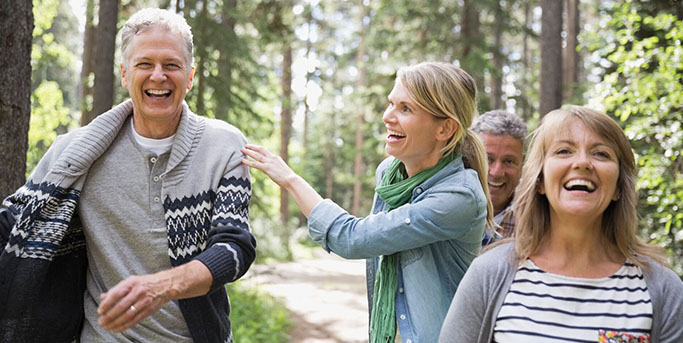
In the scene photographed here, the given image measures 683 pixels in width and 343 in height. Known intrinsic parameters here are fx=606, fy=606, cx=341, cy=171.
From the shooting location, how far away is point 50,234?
2.43 m

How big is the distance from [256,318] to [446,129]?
296 inches

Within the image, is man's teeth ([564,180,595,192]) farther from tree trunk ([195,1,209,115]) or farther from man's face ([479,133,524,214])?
tree trunk ([195,1,209,115])

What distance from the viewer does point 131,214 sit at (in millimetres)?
2506

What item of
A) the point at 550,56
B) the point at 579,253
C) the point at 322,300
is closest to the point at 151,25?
the point at 579,253

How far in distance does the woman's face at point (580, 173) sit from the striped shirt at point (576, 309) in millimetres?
238

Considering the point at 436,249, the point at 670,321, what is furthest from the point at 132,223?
the point at 670,321

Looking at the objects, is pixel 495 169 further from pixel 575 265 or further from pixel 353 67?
pixel 353 67

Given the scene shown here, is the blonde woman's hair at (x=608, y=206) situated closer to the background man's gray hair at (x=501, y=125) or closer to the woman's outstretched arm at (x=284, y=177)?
the woman's outstretched arm at (x=284, y=177)

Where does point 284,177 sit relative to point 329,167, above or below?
above

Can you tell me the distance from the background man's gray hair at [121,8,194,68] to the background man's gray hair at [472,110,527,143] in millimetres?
1965

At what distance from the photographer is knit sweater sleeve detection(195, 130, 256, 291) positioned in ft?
7.27

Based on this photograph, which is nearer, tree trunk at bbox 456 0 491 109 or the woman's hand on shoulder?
the woman's hand on shoulder

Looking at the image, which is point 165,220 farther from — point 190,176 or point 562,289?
point 562,289

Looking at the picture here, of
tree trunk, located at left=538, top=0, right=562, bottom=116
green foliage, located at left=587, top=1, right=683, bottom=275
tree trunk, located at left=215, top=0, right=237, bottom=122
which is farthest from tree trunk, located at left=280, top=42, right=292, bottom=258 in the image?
green foliage, located at left=587, top=1, right=683, bottom=275
